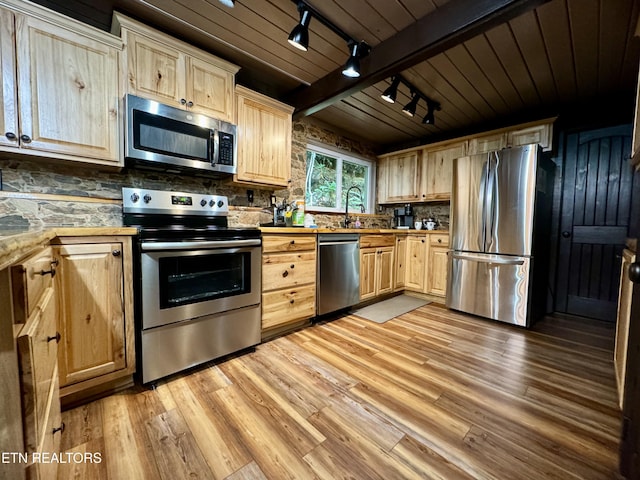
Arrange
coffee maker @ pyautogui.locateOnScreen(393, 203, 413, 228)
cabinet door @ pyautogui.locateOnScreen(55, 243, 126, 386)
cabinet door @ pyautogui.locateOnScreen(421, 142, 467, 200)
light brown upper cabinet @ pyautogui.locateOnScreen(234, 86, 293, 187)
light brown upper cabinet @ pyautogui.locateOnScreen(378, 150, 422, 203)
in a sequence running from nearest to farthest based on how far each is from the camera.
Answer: cabinet door @ pyautogui.locateOnScreen(55, 243, 126, 386)
light brown upper cabinet @ pyautogui.locateOnScreen(234, 86, 293, 187)
cabinet door @ pyautogui.locateOnScreen(421, 142, 467, 200)
light brown upper cabinet @ pyautogui.locateOnScreen(378, 150, 422, 203)
coffee maker @ pyautogui.locateOnScreen(393, 203, 413, 228)

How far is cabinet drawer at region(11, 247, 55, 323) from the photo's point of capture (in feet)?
2.04

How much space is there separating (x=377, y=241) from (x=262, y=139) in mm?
1708

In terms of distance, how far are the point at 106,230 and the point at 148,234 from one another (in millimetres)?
185

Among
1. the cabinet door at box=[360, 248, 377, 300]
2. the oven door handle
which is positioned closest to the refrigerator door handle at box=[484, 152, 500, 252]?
the cabinet door at box=[360, 248, 377, 300]

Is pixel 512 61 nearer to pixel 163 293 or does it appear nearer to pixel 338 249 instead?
pixel 338 249

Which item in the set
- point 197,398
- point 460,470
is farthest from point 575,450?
point 197,398

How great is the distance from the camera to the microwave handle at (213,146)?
2.02 m

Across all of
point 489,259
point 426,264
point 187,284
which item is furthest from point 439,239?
point 187,284

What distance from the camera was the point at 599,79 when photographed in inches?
91.1

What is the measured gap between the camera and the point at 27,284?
688 mm

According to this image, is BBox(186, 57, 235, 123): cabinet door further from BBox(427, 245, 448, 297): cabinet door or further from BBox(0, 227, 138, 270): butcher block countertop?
BBox(427, 245, 448, 297): cabinet door

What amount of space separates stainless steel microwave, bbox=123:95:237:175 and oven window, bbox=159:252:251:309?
2.43 feet

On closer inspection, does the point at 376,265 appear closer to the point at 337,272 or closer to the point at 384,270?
the point at 384,270

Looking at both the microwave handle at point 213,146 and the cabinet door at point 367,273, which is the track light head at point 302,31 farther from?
the cabinet door at point 367,273
